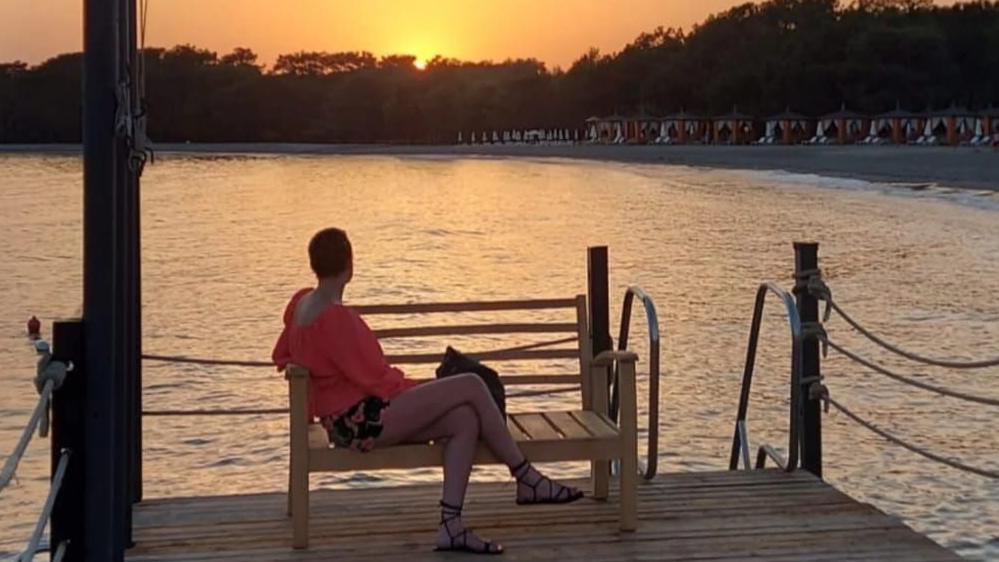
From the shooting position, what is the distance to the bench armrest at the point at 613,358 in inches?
189

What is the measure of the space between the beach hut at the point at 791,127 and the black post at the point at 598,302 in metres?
87.7

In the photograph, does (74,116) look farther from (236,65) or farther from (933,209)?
(933,209)

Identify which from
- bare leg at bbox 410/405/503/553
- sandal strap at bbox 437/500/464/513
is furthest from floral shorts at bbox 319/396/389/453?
sandal strap at bbox 437/500/464/513

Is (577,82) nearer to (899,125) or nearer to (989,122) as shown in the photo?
(899,125)

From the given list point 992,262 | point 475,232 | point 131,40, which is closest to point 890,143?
point 475,232

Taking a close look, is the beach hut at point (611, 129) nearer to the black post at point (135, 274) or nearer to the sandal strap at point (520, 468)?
the black post at point (135, 274)

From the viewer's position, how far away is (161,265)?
88.6 feet

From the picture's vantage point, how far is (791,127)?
3642 inches

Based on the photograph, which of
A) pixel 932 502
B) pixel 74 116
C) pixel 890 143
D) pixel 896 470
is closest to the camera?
pixel 932 502

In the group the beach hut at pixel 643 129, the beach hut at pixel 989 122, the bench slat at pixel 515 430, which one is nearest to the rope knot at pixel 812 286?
the bench slat at pixel 515 430

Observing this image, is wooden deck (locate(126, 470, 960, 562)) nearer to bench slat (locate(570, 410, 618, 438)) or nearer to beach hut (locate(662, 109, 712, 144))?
bench slat (locate(570, 410, 618, 438))

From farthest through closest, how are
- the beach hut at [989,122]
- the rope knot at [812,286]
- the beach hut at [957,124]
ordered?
the beach hut at [957,124] < the beach hut at [989,122] < the rope knot at [812,286]

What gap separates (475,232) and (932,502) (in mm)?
26768

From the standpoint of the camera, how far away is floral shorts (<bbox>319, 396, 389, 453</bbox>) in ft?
14.8
